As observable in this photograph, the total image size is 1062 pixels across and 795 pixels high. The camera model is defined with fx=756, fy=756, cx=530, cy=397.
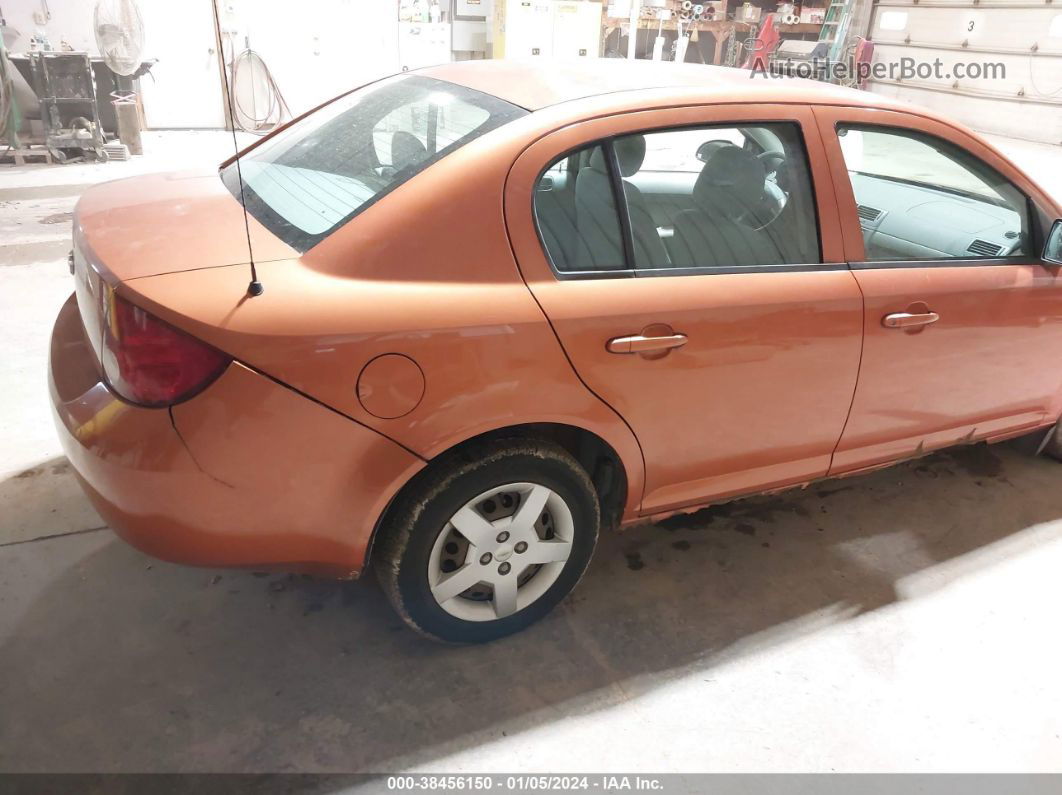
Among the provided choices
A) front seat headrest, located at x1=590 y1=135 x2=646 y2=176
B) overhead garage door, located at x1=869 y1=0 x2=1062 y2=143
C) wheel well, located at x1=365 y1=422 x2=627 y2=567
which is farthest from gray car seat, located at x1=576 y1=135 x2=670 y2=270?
overhead garage door, located at x1=869 y1=0 x2=1062 y2=143

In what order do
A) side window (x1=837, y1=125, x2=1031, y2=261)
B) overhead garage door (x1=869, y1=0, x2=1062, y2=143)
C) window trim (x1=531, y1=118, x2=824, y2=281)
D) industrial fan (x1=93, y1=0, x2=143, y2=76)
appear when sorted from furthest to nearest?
overhead garage door (x1=869, y1=0, x2=1062, y2=143), industrial fan (x1=93, y1=0, x2=143, y2=76), side window (x1=837, y1=125, x2=1031, y2=261), window trim (x1=531, y1=118, x2=824, y2=281)

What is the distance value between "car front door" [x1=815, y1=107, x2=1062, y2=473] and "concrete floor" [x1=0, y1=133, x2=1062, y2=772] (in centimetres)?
42

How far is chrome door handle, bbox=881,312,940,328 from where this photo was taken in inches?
83.0

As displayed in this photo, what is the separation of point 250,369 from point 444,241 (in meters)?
0.48

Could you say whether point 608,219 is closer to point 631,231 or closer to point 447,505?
point 631,231

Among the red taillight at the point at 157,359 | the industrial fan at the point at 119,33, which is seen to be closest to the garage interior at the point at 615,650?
the red taillight at the point at 157,359

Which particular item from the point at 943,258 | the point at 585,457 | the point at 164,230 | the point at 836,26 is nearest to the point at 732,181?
the point at 943,258

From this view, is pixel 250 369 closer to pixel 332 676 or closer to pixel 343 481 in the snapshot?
pixel 343 481

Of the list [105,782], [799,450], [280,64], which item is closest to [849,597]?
[799,450]

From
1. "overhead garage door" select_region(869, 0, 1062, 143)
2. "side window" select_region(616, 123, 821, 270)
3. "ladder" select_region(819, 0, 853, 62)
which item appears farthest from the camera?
"ladder" select_region(819, 0, 853, 62)

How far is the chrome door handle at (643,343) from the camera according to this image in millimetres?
1763

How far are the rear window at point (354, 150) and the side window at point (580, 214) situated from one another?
18 centimetres

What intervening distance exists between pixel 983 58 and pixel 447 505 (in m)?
12.0

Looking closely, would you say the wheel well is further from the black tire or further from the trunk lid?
the trunk lid
